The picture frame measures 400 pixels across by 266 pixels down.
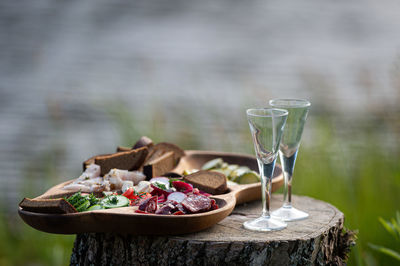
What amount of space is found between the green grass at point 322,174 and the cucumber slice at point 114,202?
1.74 metres

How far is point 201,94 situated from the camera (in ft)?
15.4

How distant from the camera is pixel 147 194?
2672 mm

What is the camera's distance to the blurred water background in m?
4.19

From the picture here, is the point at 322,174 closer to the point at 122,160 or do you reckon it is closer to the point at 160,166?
the point at 160,166

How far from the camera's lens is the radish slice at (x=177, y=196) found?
8.33 ft

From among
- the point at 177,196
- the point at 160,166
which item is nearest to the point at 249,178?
the point at 160,166

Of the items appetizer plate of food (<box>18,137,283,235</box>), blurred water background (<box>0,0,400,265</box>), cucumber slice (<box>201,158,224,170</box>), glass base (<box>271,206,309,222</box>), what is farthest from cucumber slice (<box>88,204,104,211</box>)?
blurred water background (<box>0,0,400,265</box>)

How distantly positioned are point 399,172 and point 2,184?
323 cm

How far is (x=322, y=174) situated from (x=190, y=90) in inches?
75.5

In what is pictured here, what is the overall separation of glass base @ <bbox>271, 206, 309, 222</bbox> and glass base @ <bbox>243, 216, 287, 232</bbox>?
0.38 feet

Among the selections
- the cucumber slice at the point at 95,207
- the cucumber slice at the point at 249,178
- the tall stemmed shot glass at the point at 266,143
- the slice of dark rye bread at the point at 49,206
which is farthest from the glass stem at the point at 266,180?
the slice of dark rye bread at the point at 49,206

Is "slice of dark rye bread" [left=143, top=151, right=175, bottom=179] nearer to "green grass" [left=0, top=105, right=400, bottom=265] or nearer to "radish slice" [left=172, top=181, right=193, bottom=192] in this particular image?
"radish slice" [left=172, top=181, right=193, bottom=192]

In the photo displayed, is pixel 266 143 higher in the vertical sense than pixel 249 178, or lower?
higher

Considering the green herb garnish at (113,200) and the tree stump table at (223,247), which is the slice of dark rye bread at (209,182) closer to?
the tree stump table at (223,247)
